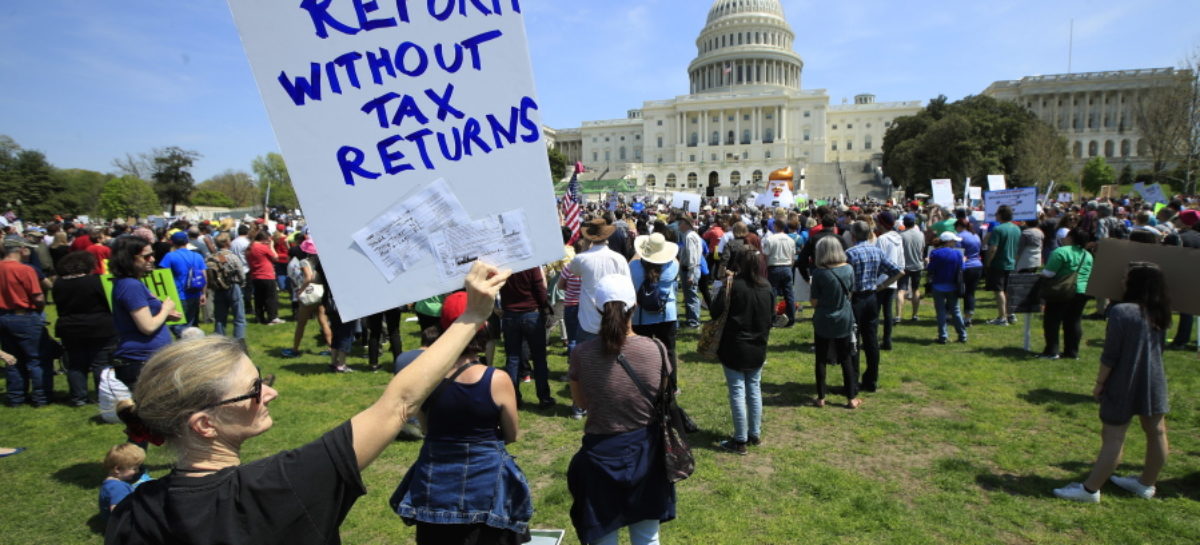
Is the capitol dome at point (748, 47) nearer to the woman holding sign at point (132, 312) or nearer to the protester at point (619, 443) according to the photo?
the woman holding sign at point (132, 312)

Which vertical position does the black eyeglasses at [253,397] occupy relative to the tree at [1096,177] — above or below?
below

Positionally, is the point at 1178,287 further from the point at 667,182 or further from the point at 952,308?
the point at 667,182

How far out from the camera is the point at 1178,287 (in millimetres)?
4105

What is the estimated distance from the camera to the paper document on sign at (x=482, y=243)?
1635 mm

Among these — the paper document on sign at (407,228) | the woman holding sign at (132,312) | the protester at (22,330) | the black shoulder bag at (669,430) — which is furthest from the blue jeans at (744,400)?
the protester at (22,330)

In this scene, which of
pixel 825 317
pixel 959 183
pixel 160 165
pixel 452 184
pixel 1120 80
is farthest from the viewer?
pixel 1120 80

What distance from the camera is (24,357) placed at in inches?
257

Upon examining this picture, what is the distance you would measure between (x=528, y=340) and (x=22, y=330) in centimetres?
548

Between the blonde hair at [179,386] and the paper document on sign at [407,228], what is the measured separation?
43 cm

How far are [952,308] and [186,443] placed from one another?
31.2ft

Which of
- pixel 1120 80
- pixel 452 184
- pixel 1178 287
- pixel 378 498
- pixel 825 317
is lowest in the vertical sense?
pixel 378 498

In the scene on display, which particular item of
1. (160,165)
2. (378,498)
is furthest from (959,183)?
(160,165)

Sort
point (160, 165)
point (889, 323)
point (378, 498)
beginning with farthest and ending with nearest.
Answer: point (160, 165), point (889, 323), point (378, 498)

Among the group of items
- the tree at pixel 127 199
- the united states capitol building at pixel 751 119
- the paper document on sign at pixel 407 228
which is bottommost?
the paper document on sign at pixel 407 228
